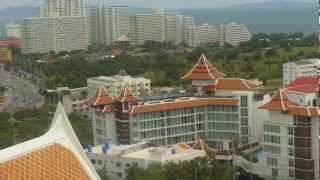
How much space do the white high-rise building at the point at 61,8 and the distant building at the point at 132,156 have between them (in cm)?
2434

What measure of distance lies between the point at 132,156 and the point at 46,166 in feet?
10.8

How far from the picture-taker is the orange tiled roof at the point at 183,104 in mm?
10492

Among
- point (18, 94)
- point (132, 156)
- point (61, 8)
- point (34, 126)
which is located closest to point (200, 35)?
point (61, 8)

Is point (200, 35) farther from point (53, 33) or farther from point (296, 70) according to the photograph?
point (296, 70)

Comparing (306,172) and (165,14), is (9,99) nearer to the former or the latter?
(306,172)

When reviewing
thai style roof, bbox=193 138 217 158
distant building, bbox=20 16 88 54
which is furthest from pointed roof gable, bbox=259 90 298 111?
distant building, bbox=20 16 88 54

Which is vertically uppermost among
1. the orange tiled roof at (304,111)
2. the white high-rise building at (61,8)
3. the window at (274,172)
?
the white high-rise building at (61,8)

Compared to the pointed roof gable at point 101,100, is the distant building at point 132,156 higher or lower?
lower

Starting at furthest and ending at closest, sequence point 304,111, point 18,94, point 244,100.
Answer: point 18,94 → point 244,100 → point 304,111

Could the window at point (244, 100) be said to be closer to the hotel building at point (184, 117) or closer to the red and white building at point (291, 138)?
the hotel building at point (184, 117)

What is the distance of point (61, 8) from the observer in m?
34.0

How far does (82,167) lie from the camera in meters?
6.36

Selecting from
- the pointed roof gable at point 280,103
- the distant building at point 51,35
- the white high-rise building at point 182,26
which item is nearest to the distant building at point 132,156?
the pointed roof gable at point 280,103

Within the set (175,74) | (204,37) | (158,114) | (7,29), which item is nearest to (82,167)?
(158,114)
